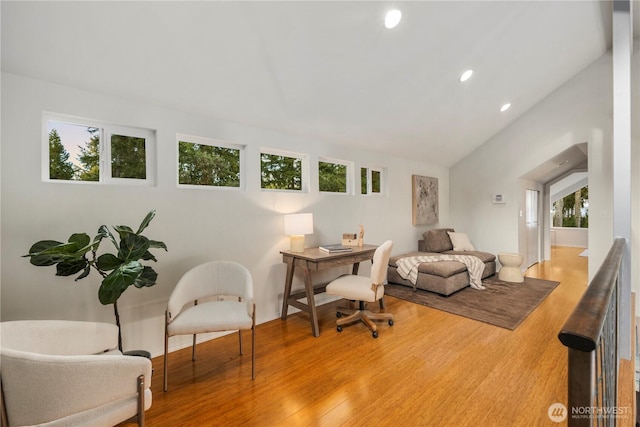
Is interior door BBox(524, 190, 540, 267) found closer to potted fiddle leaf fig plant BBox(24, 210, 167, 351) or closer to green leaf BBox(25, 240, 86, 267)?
potted fiddle leaf fig plant BBox(24, 210, 167, 351)

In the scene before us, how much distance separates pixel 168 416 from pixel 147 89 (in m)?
2.41

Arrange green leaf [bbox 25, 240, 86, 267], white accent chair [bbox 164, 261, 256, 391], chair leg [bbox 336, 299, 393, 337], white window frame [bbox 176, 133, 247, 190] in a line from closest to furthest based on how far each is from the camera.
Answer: green leaf [bbox 25, 240, 86, 267] < white accent chair [bbox 164, 261, 256, 391] < white window frame [bbox 176, 133, 247, 190] < chair leg [bbox 336, 299, 393, 337]

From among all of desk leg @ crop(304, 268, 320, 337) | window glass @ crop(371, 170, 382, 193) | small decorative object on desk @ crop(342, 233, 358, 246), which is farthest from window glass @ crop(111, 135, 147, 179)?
window glass @ crop(371, 170, 382, 193)

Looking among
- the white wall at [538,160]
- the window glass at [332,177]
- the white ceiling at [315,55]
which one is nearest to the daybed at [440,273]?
the white wall at [538,160]

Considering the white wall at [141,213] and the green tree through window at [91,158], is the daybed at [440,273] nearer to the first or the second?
the white wall at [141,213]

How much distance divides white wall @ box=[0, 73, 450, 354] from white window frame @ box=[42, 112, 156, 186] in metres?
0.07

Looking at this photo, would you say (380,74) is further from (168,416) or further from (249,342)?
(168,416)

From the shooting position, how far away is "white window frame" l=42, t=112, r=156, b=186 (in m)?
2.09

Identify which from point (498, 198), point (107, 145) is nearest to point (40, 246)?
point (107, 145)

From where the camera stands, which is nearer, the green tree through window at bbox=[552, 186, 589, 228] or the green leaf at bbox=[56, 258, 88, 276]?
the green leaf at bbox=[56, 258, 88, 276]

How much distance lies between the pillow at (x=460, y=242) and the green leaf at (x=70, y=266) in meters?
5.69

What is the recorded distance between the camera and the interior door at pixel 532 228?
19.4 ft

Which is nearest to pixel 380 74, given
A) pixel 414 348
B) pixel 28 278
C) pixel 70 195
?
pixel 414 348

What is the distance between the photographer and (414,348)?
259 centimetres
